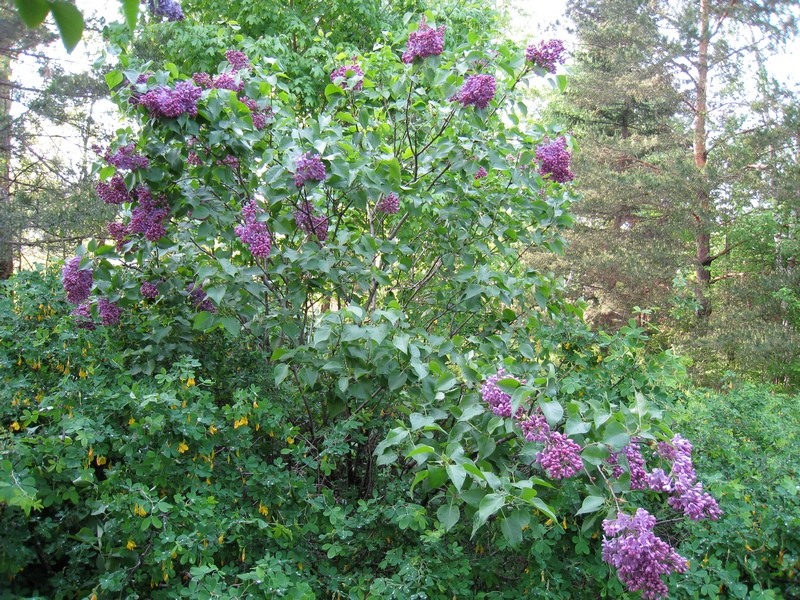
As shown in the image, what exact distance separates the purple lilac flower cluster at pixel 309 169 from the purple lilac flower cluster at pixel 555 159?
102 centimetres

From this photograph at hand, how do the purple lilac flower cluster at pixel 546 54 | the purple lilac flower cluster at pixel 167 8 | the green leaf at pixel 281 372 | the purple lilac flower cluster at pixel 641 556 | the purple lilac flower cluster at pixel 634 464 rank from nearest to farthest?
the purple lilac flower cluster at pixel 641 556, the purple lilac flower cluster at pixel 634 464, the green leaf at pixel 281 372, the purple lilac flower cluster at pixel 546 54, the purple lilac flower cluster at pixel 167 8

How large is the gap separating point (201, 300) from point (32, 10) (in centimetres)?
199

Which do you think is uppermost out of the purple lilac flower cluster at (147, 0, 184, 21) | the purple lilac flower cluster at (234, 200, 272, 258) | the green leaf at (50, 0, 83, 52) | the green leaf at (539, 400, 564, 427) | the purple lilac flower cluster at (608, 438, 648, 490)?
the purple lilac flower cluster at (147, 0, 184, 21)

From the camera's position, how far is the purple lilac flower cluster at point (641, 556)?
58.4 inches

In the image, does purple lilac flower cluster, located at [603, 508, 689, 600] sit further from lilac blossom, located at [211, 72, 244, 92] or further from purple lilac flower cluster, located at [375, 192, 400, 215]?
lilac blossom, located at [211, 72, 244, 92]

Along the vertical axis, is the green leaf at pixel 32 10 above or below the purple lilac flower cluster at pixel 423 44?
below

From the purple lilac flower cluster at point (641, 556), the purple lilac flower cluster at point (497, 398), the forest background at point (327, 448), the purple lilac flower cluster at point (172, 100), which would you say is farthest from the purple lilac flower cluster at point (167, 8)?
the purple lilac flower cluster at point (641, 556)

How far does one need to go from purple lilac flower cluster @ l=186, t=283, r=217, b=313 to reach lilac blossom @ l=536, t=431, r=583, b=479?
5.02 feet

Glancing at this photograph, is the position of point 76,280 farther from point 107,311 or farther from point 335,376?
point 335,376

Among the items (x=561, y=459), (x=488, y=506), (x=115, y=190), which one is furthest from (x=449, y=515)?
(x=115, y=190)

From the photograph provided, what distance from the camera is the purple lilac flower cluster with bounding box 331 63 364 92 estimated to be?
2.69m

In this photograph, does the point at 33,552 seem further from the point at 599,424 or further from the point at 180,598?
the point at 599,424

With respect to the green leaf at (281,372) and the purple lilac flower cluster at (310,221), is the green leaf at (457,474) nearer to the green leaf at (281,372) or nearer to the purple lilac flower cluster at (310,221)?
the green leaf at (281,372)

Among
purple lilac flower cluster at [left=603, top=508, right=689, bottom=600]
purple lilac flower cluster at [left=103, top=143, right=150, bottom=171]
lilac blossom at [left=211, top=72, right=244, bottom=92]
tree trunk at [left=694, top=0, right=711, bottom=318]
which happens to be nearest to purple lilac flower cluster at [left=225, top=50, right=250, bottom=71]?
lilac blossom at [left=211, top=72, right=244, bottom=92]
